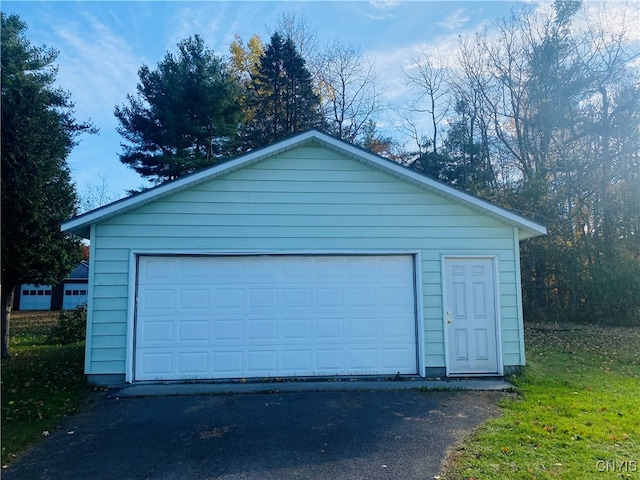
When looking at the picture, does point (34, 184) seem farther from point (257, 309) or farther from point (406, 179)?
point (406, 179)

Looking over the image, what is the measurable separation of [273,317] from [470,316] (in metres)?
3.48

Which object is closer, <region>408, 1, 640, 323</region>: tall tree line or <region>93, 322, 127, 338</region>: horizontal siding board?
<region>93, 322, 127, 338</region>: horizontal siding board

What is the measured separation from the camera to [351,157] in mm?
8148

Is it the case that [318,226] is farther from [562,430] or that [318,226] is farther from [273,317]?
[562,430]

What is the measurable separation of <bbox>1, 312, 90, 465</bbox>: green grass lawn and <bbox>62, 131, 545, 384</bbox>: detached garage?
3.27 feet

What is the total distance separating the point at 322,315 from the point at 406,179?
2841 millimetres

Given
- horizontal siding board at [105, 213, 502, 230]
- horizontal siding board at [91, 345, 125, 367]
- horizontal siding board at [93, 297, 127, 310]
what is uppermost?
horizontal siding board at [105, 213, 502, 230]

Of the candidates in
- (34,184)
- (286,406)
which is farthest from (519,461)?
(34,184)

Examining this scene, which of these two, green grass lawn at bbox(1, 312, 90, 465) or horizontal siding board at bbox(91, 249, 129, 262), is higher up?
horizontal siding board at bbox(91, 249, 129, 262)

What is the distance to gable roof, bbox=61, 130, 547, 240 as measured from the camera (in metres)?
7.63

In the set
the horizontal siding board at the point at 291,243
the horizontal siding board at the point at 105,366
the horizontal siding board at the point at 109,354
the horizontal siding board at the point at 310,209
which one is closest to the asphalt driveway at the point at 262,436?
the horizontal siding board at the point at 105,366

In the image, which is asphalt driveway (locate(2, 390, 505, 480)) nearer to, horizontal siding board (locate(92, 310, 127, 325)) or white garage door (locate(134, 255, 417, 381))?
white garage door (locate(134, 255, 417, 381))

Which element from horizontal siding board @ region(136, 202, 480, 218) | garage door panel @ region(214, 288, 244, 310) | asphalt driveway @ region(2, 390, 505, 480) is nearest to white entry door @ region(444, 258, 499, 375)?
horizontal siding board @ region(136, 202, 480, 218)

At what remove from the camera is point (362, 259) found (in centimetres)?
808
